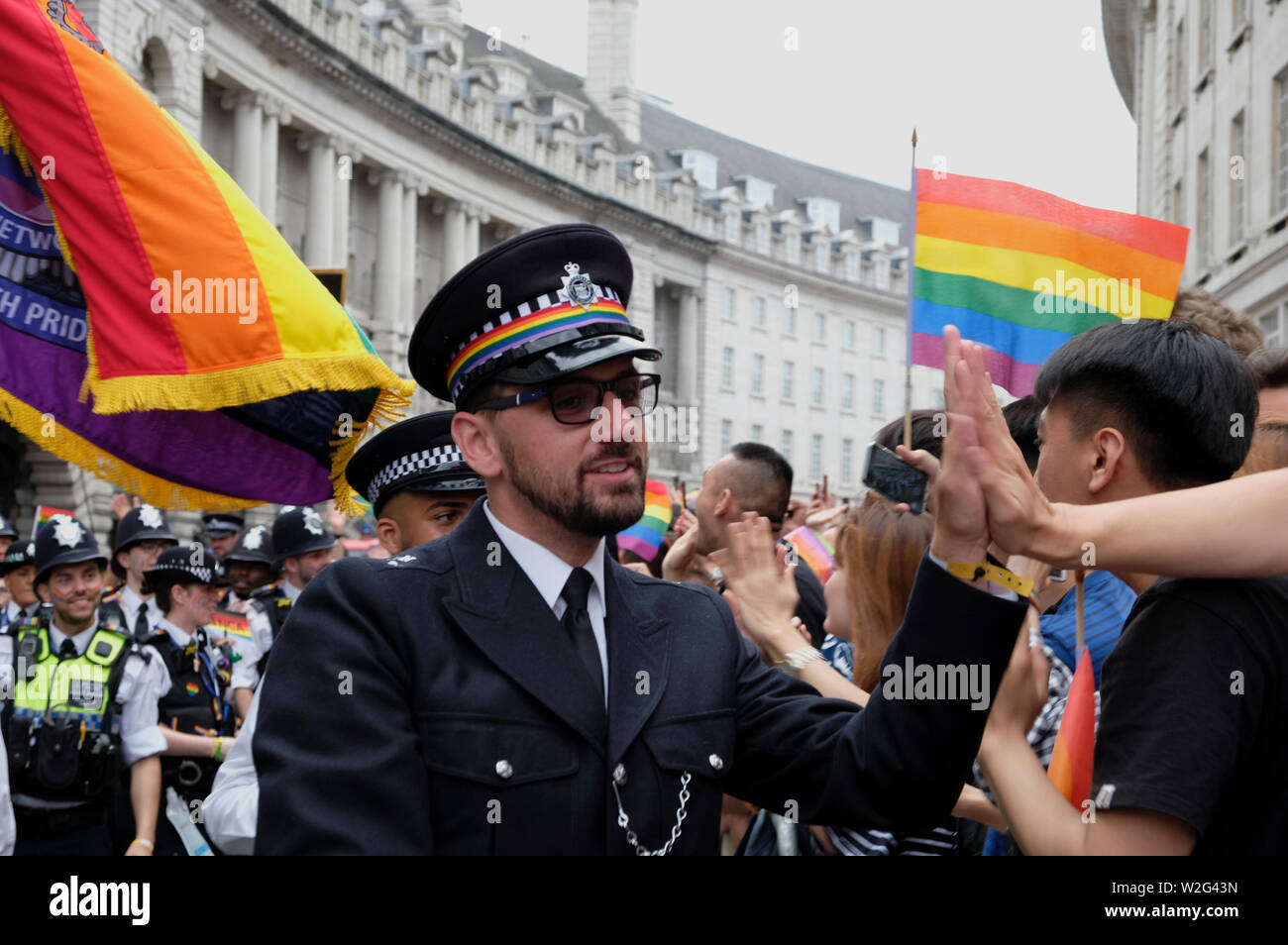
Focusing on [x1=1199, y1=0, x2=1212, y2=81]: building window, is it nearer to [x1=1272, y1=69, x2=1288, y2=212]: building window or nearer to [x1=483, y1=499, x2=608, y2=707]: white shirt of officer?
[x1=1272, y1=69, x2=1288, y2=212]: building window

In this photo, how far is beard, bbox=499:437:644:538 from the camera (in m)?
2.77

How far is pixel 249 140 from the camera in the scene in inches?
1592

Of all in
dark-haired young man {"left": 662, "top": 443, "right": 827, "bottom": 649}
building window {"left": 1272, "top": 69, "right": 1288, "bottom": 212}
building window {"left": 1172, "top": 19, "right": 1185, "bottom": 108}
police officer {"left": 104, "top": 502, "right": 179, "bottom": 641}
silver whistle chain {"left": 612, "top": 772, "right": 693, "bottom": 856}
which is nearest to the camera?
silver whistle chain {"left": 612, "top": 772, "right": 693, "bottom": 856}

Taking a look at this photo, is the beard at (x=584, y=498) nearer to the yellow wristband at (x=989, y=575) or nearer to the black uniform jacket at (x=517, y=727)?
the black uniform jacket at (x=517, y=727)

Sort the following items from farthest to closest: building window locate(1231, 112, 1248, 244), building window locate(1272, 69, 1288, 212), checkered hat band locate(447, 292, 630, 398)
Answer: building window locate(1231, 112, 1248, 244)
building window locate(1272, 69, 1288, 212)
checkered hat band locate(447, 292, 630, 398)

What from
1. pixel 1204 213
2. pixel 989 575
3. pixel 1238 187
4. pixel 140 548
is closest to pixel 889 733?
pixel 989 575

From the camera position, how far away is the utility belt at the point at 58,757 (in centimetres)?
698

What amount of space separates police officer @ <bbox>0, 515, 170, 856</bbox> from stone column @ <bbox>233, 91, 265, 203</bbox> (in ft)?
112

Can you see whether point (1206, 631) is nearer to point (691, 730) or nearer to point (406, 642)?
point (691, 730)

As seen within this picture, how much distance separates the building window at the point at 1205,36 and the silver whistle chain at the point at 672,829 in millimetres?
25202

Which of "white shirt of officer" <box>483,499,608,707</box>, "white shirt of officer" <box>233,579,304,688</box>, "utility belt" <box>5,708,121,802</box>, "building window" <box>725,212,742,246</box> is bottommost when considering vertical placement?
"utility belt" <box>5,708,121,802</box>

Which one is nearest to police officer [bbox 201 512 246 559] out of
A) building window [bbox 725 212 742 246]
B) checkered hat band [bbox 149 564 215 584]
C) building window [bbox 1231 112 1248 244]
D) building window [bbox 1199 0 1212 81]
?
checkered hat band [bbox 149 564 215 584]

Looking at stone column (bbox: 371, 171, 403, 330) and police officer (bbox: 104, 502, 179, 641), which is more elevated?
stone column (bbox: 371, 171, 403, 330)

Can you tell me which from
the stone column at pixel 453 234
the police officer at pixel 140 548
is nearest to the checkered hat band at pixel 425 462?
the police officer at pixel 140 548
